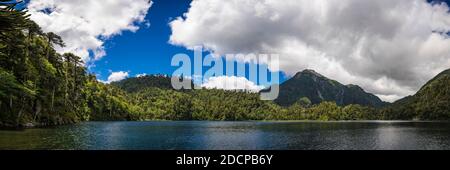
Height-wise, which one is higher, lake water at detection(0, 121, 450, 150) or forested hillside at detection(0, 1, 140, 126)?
forested hillside at detection(0, 1, 140, 126)

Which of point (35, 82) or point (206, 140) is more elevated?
point (35, 82)

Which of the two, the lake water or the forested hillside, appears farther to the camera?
the forested hillside

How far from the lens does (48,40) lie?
10806 cm

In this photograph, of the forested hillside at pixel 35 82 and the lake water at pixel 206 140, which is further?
the forested hillside at pixel 35 82

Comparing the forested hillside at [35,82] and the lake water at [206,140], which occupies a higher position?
the forested hillside at [35,82]

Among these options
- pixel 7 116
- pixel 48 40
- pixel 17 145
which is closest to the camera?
pixel 17 145

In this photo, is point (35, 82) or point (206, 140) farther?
point (35, 82)

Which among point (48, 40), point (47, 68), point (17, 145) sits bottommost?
point (17, 145)
